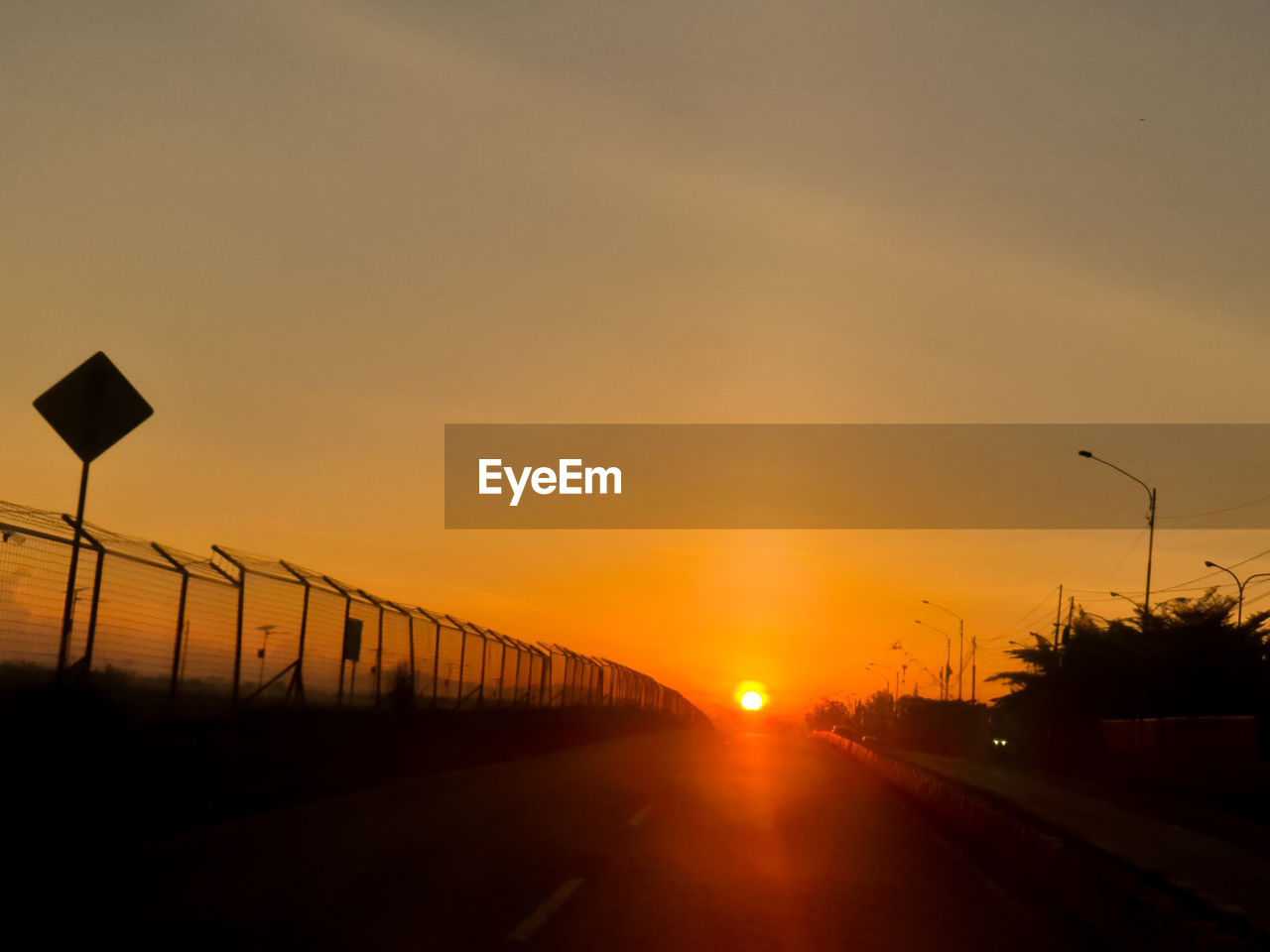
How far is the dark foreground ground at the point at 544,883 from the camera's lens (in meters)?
8.54

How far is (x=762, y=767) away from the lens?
31.8 m

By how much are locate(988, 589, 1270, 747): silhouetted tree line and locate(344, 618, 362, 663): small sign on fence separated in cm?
4271

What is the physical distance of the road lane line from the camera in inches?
335

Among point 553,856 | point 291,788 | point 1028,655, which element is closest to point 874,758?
point 291,788

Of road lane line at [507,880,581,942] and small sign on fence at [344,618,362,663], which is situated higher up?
small sign on fence at [344,618,362,663]

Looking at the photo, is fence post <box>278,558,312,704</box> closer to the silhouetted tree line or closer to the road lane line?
the road lane line

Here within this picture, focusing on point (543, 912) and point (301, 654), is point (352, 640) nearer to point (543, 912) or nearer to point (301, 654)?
point (301, 654)

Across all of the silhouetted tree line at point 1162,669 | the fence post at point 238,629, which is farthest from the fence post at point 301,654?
the silhouetted tree line at point 1162,669

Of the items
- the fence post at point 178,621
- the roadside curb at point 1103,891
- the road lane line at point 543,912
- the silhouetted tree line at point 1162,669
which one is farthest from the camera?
the silhouetted tree line at point 1162,669

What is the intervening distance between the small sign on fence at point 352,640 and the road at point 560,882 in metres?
7.36

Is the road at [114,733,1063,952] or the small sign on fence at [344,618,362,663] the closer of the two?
the road at [114,733,1063,952]

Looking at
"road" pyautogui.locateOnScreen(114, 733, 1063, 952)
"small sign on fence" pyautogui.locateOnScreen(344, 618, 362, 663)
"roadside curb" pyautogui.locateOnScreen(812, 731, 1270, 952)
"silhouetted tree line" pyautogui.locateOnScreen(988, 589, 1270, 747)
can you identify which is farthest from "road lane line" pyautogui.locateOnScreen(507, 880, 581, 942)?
"silhouetted tree line" pyautogui.locateOnScreen(988, 589, 1270, 747)

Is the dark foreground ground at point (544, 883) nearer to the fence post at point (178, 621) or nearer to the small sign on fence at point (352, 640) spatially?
the fence post at point (178, 621)

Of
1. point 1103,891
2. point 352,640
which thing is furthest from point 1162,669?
point 1103,891
